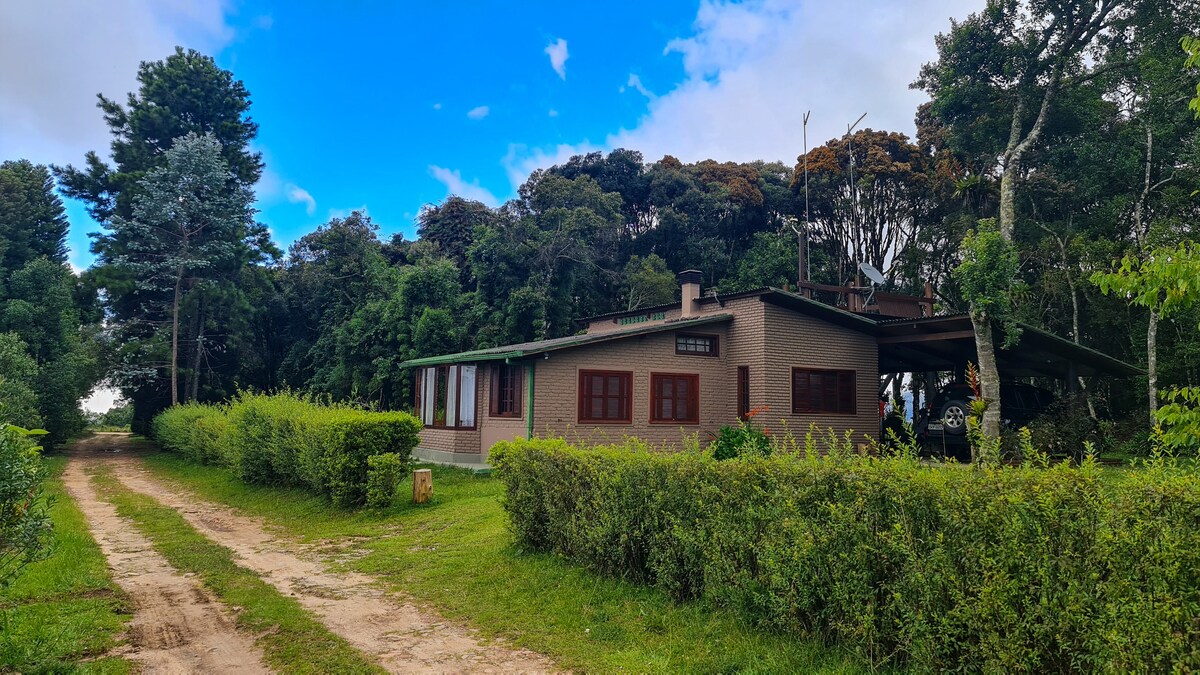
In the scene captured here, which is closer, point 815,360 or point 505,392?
point 505,392

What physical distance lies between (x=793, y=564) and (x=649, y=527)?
166cm

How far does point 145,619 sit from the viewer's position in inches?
237

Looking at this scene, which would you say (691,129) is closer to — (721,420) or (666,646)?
(721,420)

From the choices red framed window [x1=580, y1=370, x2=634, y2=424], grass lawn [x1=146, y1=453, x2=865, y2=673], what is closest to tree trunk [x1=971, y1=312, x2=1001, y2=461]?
red framed window [x1=580, y1=370, x2=634, y2=424]

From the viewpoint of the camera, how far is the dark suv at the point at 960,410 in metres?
17.6

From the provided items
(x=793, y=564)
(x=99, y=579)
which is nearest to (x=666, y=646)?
(x=793, y=564)

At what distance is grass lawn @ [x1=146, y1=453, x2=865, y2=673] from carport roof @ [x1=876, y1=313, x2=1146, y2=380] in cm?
1205

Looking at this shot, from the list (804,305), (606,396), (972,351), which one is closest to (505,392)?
(606,396)

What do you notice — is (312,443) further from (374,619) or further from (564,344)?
(374,619)

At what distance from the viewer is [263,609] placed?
20.4 ft

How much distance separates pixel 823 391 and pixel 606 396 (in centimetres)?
603

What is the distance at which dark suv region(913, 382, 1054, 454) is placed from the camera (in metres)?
17.6

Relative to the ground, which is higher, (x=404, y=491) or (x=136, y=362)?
(x=136, y=362)

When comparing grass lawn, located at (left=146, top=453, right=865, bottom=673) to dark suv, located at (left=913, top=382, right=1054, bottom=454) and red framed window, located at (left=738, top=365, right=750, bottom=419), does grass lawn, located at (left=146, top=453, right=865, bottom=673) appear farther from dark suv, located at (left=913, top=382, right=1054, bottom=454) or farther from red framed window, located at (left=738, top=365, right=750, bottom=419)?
dark suv, located at (left=913, top=382, right=1054, bottom=454)
